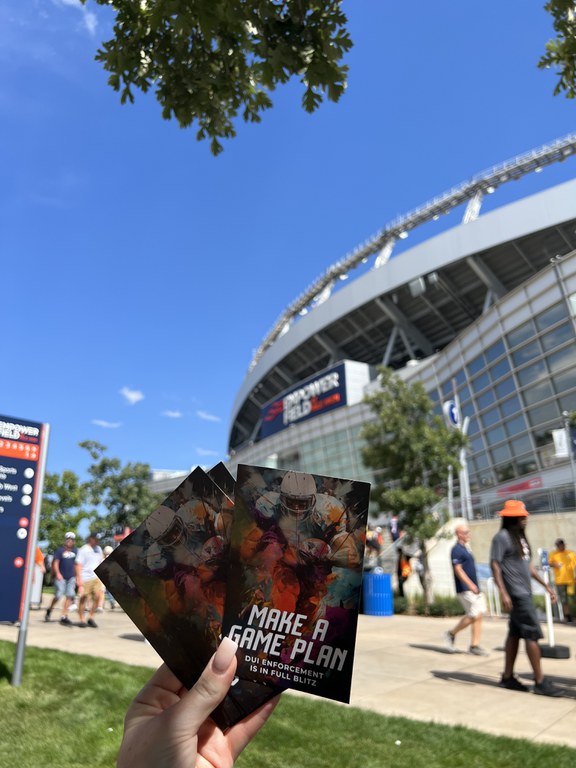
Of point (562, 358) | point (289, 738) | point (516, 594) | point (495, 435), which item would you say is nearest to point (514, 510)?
point (516, 594)

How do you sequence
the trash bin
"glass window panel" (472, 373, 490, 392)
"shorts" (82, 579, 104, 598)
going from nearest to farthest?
"shorts" (82, 579, 104, 598)
the trash bin
"glass window panel" (472, 373, 490, 392)

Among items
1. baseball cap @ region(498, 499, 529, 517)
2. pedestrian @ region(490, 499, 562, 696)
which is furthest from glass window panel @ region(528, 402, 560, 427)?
baseball cap @ region(498, 499, 529, 517)

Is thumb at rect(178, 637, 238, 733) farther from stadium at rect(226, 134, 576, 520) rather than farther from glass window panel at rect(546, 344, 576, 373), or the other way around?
glass window panel at rect(546, 344, 576, 373)

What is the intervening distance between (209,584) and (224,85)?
16.1 feet

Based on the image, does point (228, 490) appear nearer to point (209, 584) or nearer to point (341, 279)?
point (209, 584)

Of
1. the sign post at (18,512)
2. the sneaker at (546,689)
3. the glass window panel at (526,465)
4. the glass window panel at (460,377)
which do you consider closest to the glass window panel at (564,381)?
the glass window panel at (526,465)

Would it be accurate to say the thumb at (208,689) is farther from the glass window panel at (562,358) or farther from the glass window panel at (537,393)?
the glass window panel at (537,393)

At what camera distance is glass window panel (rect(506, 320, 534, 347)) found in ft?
82.1

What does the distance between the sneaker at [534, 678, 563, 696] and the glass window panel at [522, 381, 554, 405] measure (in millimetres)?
20683

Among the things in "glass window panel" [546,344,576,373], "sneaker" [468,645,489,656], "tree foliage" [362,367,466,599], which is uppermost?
"glass window panel" [546,344,576,373]

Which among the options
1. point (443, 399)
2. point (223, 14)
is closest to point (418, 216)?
point (443, 399)

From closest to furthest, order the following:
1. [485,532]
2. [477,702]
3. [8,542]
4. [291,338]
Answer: [477,702]
[8,542]
[485,532]
[291,338]

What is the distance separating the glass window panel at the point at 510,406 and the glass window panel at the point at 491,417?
22.5 inches

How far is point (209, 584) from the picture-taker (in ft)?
4.68
